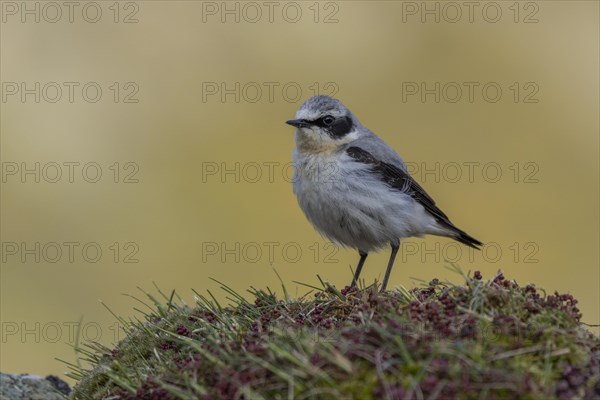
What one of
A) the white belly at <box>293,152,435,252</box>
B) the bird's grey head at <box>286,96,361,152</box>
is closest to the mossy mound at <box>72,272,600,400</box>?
the white belly at <box>293,152,435,252</box>

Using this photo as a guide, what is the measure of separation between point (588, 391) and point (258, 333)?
1.92 metres

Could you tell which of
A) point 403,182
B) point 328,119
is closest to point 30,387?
point 328,119

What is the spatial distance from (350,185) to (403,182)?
85 cm

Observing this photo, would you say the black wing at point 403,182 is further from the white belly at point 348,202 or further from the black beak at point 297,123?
the black beak at point 297,123

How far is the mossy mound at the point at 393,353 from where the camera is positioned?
3.71m

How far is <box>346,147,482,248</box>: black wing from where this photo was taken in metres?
8.53

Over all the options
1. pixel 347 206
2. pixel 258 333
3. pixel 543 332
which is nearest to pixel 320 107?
pixel 347 206

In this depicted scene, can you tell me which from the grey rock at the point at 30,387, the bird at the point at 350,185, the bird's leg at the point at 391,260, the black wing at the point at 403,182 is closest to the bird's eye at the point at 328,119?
the bird at the point at 350,185

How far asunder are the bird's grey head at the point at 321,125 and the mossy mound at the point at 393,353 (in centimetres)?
327

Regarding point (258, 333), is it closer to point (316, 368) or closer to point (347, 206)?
point (316, 368)

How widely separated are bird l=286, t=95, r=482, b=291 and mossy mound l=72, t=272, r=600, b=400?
2.77 metres

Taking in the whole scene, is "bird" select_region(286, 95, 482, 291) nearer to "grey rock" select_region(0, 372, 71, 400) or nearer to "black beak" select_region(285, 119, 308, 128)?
"black beak" select_region(285, 119, 308, 128)

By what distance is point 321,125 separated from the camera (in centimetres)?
862

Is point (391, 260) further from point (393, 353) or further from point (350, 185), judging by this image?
point (393, 353)
